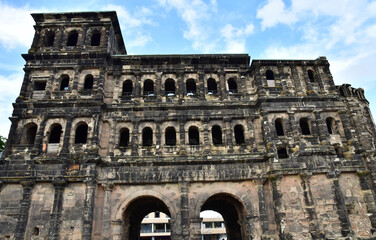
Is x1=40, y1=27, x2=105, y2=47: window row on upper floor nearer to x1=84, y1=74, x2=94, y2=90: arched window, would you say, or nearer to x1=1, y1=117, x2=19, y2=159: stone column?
x1=84, y1=74, x2=94, y2=90: arched window

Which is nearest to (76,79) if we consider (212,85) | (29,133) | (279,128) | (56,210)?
(29,133)

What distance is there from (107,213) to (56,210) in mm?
2744

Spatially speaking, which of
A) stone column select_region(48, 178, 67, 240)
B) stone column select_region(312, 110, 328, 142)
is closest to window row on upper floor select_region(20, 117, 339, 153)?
stone column select_region(312, 110, 328, 142)

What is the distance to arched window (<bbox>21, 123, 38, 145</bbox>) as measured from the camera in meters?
17.1

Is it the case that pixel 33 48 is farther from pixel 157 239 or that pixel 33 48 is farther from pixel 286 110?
pixel 157 239

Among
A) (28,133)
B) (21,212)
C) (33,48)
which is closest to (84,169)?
(21,212)

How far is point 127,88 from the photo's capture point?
20406 millimetres

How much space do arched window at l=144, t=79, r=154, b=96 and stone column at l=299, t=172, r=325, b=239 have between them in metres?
11.3

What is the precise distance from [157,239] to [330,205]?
1534 inches

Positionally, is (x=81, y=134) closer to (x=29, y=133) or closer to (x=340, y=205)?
(x=29, y=133)

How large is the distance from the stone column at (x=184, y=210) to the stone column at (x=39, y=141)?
350 inches

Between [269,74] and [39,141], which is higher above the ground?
[269,74]

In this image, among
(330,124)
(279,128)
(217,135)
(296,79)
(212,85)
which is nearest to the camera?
(330,124)

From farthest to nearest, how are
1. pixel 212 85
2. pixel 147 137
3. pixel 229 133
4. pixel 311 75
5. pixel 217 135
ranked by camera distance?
pixel 212 85 → pixel 311 75 → pixel 217 135 → pixel 147 137 → pixel 229 133
